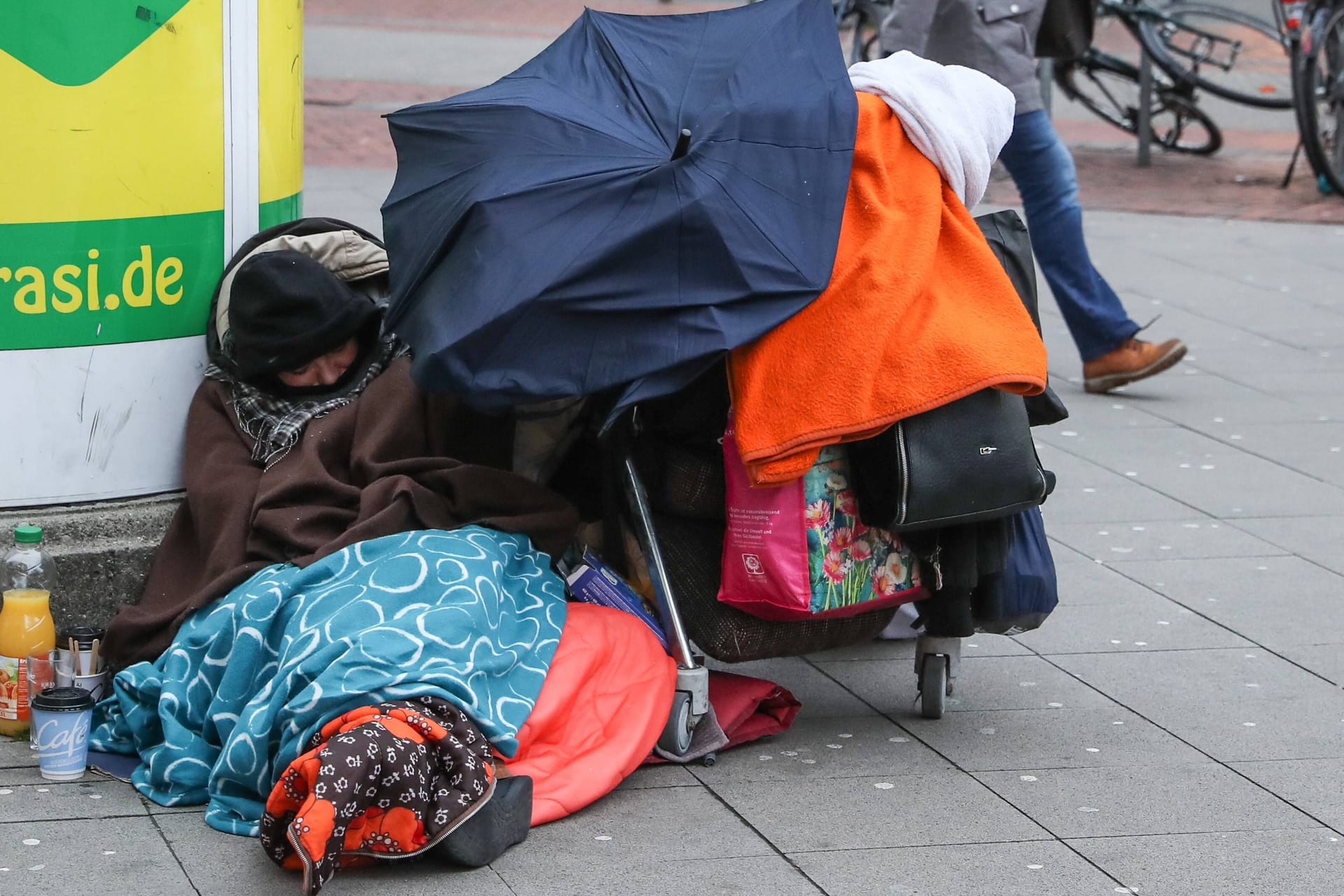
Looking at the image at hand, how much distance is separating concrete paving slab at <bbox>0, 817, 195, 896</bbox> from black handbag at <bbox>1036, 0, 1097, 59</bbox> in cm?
399

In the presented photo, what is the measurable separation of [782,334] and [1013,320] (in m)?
0.43

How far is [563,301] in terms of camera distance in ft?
9.95

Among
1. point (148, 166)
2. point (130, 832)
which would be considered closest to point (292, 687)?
point (130, 832)

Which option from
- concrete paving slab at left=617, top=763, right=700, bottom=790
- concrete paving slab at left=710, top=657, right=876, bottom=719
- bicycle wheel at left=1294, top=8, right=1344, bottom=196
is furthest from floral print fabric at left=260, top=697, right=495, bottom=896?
bicycle wheel at left=1294, top=8, right=1344, bottom=196

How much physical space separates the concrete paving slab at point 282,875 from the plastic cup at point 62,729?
0.33 m

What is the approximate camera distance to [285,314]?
3525 mm

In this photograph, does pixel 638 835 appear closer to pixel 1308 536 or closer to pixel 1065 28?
pixel 1308 536

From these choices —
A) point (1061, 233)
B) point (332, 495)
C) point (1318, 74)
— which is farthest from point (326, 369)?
point (1318, 74)

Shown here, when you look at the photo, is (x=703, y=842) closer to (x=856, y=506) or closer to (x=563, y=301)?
(x=856, y=506)

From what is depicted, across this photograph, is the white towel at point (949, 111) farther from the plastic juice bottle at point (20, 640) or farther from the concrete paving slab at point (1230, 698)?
the plastic juice bottle at point (20, 640)

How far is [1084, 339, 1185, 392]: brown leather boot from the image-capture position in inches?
235

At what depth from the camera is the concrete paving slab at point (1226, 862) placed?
9.45 feet

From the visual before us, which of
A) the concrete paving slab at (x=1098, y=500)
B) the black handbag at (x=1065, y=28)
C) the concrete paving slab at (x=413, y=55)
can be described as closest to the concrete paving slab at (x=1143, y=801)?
the concrete paving slab at (x=1098, y=500)

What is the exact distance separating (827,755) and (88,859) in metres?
1.35
